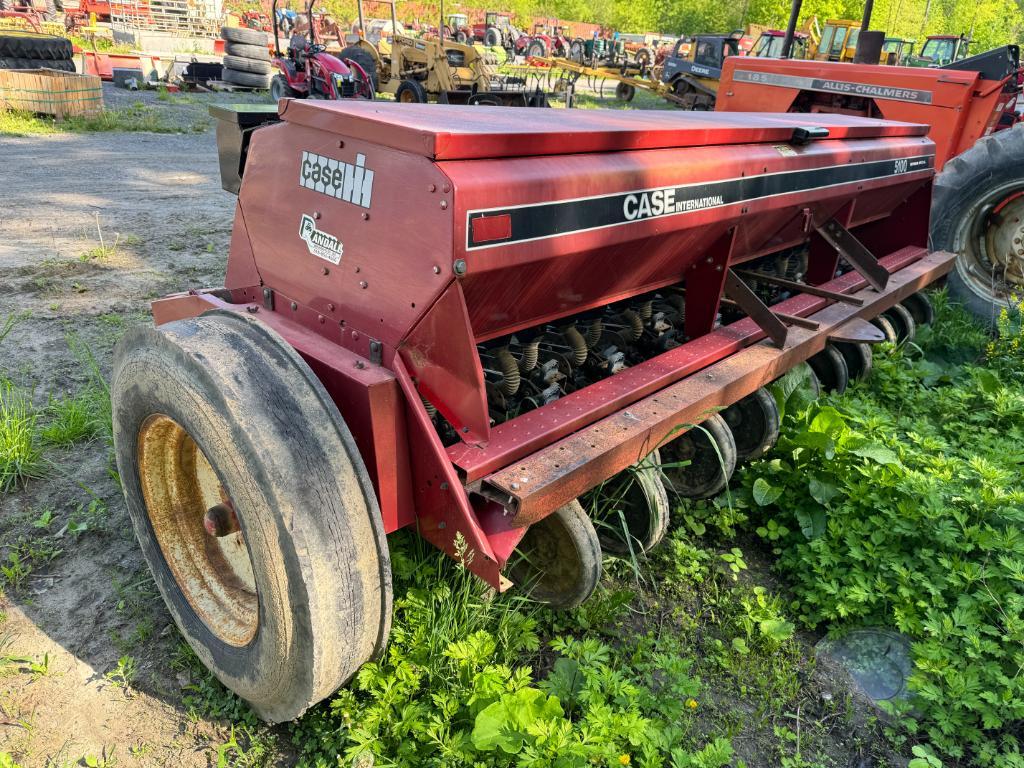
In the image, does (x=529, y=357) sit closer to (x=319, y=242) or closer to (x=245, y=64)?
(x=319, y=242)

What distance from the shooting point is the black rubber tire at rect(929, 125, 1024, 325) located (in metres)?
4.50

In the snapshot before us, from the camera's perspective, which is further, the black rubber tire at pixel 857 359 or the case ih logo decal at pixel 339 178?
the black rubber tire at pixel 857 359

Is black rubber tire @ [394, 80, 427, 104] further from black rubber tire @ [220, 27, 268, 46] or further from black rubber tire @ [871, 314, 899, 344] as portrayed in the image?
black rubber tire @ [871, 314, 899, 344]

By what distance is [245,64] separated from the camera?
17.0 metres

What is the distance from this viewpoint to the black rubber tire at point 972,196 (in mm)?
4504

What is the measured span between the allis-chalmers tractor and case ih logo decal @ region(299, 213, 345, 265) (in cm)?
431

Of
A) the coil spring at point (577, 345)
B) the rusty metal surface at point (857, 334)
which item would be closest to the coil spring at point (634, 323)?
the coil spring at point (577, 345)

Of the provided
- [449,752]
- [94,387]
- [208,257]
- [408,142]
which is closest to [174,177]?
[208,257]

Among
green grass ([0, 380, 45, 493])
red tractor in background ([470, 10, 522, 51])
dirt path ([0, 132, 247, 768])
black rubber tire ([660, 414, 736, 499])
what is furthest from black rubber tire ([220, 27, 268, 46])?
black rubber tire ([660, 414, 736, 499])

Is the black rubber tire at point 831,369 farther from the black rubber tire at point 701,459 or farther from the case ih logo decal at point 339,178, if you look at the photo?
the case ih logo decal at point 339,178

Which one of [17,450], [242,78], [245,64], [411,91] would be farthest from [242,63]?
[17,450]

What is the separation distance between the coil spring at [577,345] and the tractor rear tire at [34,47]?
16.1 m

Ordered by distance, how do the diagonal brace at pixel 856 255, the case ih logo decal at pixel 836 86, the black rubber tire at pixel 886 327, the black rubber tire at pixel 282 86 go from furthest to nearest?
1. the black rubber tire at pixel 282 86
2. the case ih logo decal at pixel 836 86
3. the black rubber tire at pixel 886 327
4. the diagonal brace at pixel 856 255

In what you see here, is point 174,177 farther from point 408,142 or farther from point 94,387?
point 408,142
